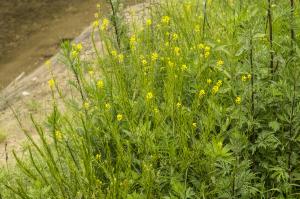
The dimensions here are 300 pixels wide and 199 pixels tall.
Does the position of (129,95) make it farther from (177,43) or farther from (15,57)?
(15,57)

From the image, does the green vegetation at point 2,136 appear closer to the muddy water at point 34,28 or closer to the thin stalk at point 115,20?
the thin stalk at point 115,20

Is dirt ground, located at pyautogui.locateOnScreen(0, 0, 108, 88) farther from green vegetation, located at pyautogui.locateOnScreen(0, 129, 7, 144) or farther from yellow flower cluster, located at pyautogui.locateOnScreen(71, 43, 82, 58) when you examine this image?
yellow flower cluster, located at pyautogui.locateOnScreen(71, 43, 82, 58)

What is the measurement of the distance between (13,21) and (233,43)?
8.01m

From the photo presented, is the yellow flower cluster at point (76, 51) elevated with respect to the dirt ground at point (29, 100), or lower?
elevated

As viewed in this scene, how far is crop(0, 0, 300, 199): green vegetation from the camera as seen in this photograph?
235cm

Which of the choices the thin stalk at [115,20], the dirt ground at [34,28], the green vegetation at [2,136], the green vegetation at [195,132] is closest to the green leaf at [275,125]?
the green vegetation at [195,132]

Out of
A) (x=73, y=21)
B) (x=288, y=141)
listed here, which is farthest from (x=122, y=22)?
(x=73, y=21)

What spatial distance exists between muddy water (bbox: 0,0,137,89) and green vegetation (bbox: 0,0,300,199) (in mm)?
6099

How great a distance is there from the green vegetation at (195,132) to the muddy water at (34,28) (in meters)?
6.10

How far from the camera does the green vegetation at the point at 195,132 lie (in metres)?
2.35

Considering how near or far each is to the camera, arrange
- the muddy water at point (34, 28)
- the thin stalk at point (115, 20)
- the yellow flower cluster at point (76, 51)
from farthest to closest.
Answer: the muddy water at point (34, 28), the thin stalk at point (115, 20), the yellow flower cluster at point (76, 51)

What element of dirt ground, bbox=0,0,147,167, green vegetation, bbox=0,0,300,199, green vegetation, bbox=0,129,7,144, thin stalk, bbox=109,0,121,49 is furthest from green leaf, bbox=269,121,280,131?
green vegetation, bbox=0,129,7,144

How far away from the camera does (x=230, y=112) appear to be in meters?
2.67

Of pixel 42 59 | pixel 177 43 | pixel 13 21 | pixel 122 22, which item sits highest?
pixel 122 22
